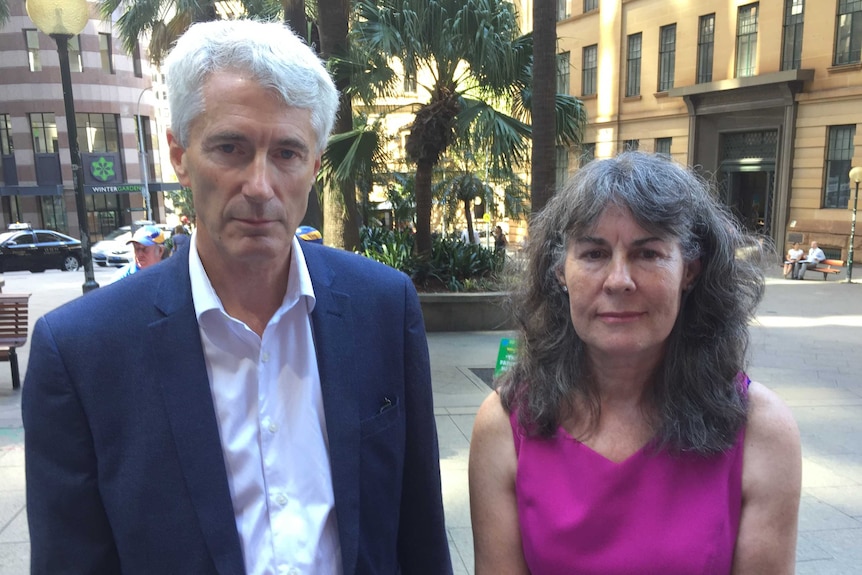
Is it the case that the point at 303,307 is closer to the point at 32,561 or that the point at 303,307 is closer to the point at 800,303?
the point at 32,561

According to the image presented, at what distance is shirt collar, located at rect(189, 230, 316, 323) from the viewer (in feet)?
4.66

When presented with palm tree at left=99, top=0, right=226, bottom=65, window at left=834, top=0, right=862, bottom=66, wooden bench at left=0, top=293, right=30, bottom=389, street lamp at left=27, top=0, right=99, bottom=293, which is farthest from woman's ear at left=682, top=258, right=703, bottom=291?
window at left=834, top=0, right=862, bottom=66

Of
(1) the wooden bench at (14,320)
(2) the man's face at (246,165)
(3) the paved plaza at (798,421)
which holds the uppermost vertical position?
(2) the man's face at (246,165)

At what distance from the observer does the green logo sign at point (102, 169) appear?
3631cm

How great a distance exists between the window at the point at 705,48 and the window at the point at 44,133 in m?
33.3

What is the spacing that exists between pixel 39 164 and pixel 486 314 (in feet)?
115

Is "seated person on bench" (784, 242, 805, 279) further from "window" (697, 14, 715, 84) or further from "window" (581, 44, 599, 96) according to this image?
"window" (581, 44, 599, 96)

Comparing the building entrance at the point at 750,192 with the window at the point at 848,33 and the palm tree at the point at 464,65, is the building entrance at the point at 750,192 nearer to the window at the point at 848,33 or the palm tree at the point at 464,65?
the window at the point at 848,33

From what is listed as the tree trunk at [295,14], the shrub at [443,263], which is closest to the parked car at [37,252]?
the shrub at [443,263]

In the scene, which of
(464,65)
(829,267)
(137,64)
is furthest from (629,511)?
(137,64)

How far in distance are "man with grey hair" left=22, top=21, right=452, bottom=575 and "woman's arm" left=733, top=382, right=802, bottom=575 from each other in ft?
2.83

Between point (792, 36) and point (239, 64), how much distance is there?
25.3m

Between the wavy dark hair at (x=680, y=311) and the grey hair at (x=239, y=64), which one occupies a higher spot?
the grey hair at (x=239, y=64)

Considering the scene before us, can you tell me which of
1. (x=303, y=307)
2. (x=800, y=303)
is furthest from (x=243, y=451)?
(x=800, y=303)
